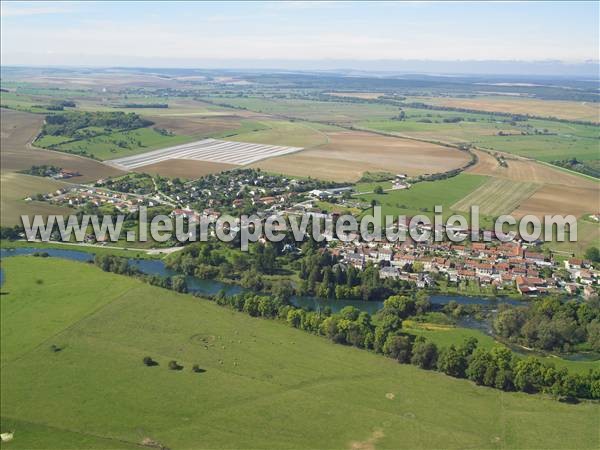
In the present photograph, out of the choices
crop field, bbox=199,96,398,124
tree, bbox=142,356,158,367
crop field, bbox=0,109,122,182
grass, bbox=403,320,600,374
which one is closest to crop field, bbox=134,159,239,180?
crop field, bbox=0,109,122,182

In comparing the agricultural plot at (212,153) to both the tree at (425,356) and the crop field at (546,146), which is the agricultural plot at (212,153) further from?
the tree at (425,356)

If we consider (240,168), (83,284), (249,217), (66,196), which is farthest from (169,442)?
(240,168)

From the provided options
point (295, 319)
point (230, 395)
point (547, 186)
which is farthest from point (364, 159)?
point (230, 395)

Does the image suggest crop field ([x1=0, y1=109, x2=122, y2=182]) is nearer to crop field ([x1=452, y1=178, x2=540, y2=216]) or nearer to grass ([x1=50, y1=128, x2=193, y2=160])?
grass ([x1=50, y1=128, x2=193, y2=160])

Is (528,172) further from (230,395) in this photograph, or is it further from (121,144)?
(121,144)

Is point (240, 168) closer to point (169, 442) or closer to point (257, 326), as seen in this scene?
point (257, 326)

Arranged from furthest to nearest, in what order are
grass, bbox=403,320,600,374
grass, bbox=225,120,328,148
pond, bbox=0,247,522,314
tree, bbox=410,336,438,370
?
grass, bbox=225,120,328,148, pond, bbox=0,247,522,314, grass, bbox=403,320,600,374, tree, bbox=410,336,438,370
